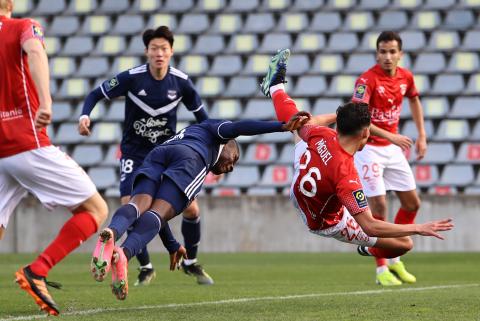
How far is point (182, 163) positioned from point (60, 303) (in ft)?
4.38

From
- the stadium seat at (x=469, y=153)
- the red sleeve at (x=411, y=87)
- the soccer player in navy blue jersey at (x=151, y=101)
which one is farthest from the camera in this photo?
the stadium seat at (x=469, y=153)

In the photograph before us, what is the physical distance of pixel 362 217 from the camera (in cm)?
605

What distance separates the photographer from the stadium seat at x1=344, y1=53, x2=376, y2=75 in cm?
1956

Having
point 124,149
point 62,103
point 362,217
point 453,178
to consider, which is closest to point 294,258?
point 453,178

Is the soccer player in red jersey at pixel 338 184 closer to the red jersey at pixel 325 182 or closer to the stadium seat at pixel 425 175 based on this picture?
the red jersey at pixel 325 182

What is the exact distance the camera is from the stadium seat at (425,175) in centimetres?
1800

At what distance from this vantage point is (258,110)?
Answer: 760 inches

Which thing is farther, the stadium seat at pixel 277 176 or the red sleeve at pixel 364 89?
the stadium seat at pixel 277 176

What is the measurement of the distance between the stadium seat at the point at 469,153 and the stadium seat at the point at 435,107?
83cm

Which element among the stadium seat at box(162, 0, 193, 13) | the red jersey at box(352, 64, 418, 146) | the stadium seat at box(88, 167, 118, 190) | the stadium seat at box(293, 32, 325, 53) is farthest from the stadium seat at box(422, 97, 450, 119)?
the red jersey at box(352, 64, 418, 146)

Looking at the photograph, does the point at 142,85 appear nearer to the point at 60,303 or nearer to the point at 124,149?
the point at 124,149

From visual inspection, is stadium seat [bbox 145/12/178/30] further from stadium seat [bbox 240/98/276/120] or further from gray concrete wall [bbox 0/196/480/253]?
gray concrete wall [bbox 0/196/480/253]

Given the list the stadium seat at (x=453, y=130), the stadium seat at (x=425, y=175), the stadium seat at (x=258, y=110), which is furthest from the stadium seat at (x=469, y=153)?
the stadium seat at (x=258, y=110)

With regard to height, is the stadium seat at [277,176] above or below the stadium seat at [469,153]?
below
